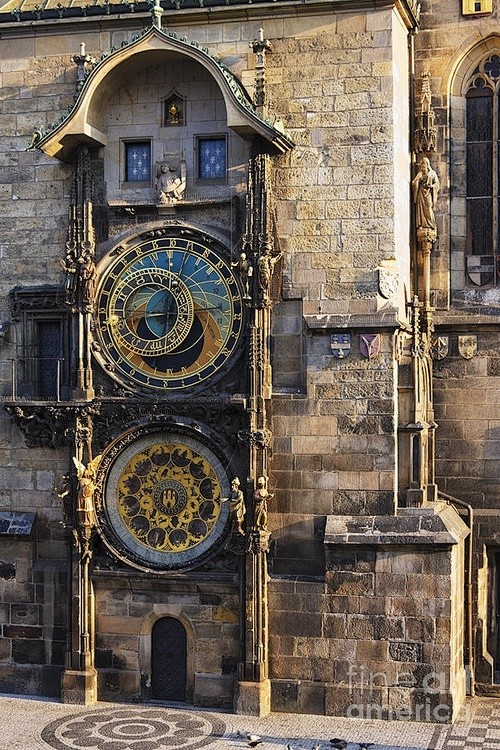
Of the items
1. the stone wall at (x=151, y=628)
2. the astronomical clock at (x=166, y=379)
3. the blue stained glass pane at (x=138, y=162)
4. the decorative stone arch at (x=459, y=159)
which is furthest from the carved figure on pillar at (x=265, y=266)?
the stone wall at (x=151, y=628)

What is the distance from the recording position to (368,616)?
17234 millimetres

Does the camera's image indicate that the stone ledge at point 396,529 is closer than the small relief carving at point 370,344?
Yes

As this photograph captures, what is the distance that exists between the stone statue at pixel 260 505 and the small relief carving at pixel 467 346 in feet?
12.1

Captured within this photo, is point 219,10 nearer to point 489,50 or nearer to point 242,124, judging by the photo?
point 242,124

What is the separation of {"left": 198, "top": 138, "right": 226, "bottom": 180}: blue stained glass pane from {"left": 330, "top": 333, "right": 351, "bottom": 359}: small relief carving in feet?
9.14

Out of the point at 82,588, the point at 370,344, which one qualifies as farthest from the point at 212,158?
the point at 82,588

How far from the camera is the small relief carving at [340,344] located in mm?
17547

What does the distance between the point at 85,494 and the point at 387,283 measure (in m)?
5.03

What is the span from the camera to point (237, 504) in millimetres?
17344

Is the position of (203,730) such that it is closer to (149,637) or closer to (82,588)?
(149,637)

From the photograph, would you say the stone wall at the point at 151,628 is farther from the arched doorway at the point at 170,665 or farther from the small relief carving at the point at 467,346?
the small relief carving at the point at 467,346

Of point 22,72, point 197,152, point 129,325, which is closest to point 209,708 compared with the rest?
point 129,325

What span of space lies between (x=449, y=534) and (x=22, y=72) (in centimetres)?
883

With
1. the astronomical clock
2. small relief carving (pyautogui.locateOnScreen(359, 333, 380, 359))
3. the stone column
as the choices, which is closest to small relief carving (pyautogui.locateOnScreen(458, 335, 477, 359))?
small relief carving (pyautogui.locateOnScreen(359, 333, 380, 359))
